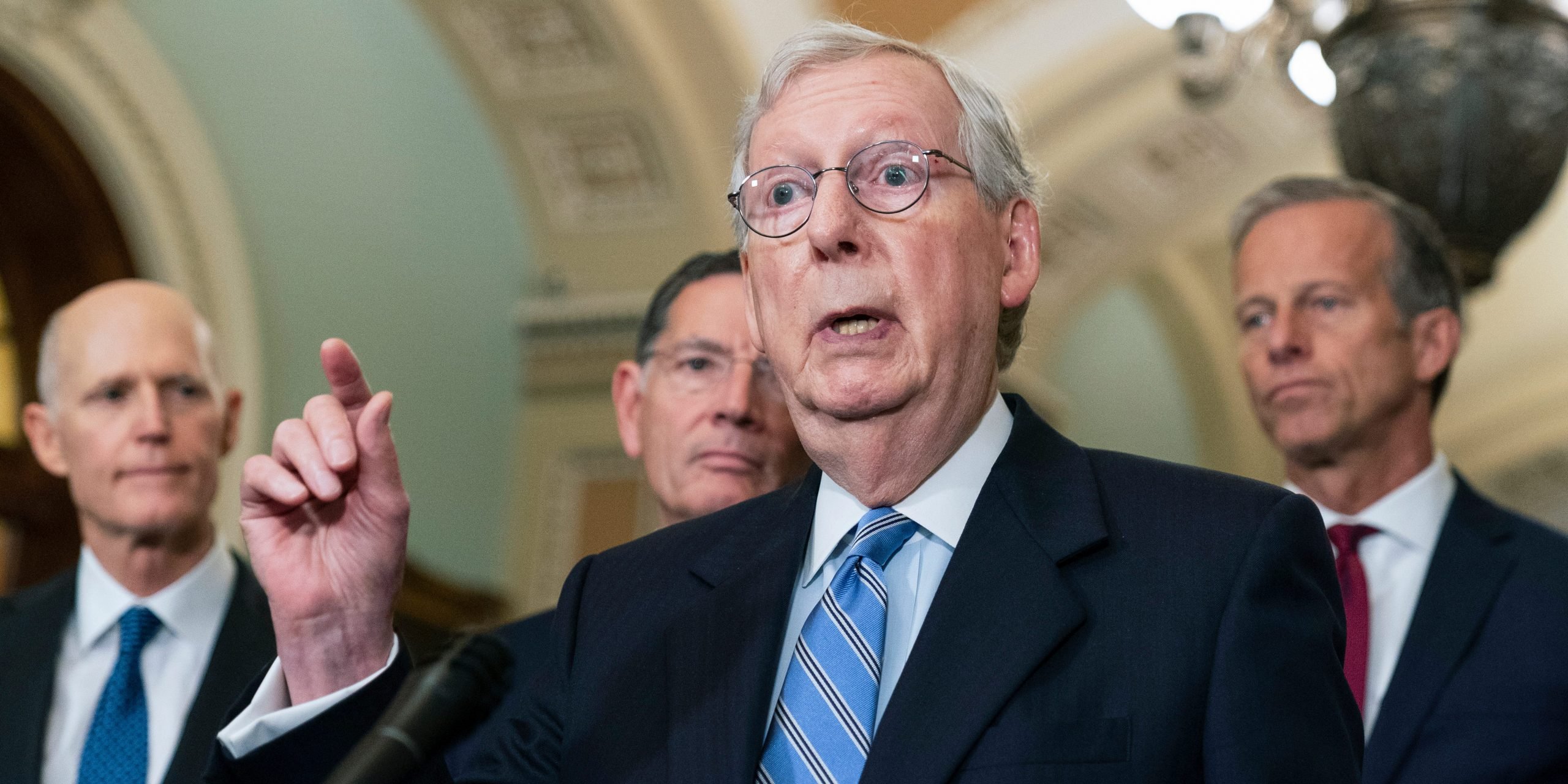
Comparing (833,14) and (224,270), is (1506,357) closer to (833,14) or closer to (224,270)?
(833,14)

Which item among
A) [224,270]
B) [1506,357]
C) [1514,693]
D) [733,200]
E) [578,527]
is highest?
[733,200]

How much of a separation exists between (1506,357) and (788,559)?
12078 mm

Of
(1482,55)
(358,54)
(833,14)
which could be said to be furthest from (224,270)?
(1482,55)

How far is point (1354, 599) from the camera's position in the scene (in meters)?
2.53

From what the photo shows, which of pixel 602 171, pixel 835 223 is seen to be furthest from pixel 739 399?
pixel 602 171

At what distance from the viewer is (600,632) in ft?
5.77

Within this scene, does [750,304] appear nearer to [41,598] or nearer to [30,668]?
[30,668]

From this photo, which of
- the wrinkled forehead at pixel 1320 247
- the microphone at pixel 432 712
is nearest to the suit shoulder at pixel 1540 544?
the wrinkled forehead at pixel 1320 247

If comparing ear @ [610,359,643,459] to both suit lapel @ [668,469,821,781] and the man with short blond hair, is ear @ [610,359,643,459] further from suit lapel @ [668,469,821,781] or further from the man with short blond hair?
suit lapel @ [668,469,821,781]

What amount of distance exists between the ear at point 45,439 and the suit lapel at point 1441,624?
2.16 m

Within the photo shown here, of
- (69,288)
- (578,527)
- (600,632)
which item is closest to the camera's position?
(600,632)

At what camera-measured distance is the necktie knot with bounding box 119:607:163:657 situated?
2.60 meters

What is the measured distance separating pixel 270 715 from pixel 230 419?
5.20 ft

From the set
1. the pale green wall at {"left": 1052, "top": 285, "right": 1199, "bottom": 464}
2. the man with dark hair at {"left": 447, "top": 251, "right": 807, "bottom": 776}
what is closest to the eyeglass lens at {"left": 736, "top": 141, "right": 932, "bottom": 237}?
the man with dark hair at {"left": 447, "top": 251, "right": 807, "bottom": 776}
